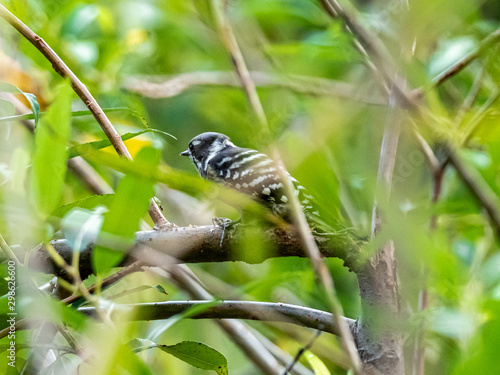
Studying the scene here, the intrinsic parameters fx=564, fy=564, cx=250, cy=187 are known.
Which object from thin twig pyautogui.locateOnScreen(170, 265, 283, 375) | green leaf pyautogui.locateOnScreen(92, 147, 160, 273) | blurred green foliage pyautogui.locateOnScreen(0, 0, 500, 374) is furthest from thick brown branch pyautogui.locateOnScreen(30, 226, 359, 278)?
thin twig pyautogui.locateOnScreen(170, 265, 283, 375)

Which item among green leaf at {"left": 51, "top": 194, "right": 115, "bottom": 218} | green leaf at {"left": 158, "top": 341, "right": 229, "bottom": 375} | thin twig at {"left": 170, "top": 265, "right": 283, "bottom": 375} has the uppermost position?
thin twig at {"left": 170, "top": 265, "right": 283, "bottom": 375}

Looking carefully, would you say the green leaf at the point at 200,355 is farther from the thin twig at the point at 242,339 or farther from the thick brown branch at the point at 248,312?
the thin twig at the point at 242,339

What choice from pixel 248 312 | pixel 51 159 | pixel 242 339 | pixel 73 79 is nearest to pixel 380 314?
pixel 248 312

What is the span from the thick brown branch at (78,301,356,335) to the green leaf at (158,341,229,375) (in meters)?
0.07

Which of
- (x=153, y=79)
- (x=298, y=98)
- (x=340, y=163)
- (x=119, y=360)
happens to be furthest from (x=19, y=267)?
(x=153, y=79)

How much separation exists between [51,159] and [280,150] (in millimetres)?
250

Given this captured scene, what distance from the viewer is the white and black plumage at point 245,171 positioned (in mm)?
1343

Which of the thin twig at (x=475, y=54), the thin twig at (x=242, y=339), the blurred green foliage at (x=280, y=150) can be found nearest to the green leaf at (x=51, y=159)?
the blurred green foliage at (x=280, y=150)

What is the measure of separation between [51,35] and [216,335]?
1036mm

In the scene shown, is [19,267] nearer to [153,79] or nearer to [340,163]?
[340,163]

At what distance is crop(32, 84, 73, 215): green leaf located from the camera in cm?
61

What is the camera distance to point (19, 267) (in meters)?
0.75

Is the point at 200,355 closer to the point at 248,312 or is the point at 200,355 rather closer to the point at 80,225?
the point at 248,312

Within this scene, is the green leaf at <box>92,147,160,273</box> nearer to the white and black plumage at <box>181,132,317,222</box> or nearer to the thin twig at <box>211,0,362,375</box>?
the thin twig at <box>211,0,362,375</box>
